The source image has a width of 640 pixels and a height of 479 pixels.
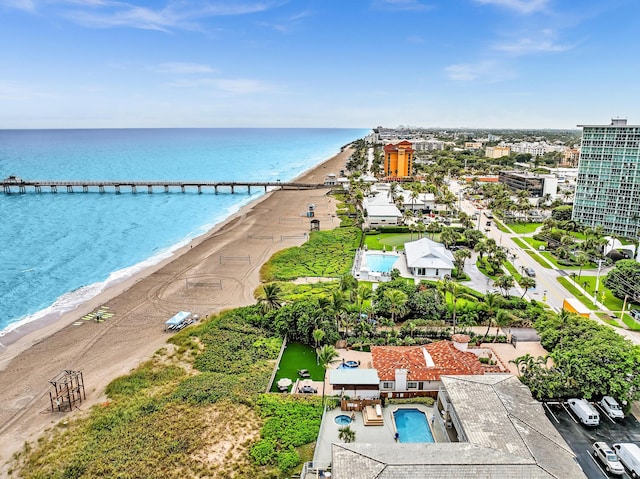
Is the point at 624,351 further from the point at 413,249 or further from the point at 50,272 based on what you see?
the point at 50,272

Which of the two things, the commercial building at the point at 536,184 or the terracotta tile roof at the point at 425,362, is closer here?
the terracotta tile roof at the point at 425,362

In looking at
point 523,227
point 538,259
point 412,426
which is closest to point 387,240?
point 538,259

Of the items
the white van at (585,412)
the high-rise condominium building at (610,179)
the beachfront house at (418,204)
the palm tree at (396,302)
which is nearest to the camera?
the white van at (585,412)

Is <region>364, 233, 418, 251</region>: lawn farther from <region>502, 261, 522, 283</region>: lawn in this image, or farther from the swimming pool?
the swimming pool

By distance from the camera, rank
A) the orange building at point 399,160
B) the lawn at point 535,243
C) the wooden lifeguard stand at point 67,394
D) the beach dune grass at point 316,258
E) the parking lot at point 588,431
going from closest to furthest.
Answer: the parking lot at point 588,431, the wooden lifeguard stand at point 67,394, the beach dune grass at point 316,258, the lawn at point 535,243, the orange building at point 399,160

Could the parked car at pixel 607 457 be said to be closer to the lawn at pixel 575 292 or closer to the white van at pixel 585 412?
the white van at pixel 585 412

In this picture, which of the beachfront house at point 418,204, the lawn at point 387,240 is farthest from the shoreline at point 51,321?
the beachfront house at point 418,204
